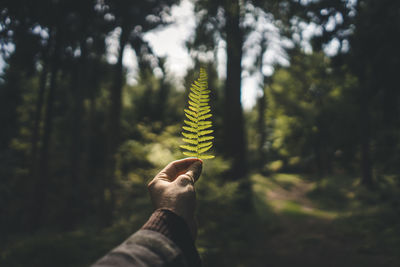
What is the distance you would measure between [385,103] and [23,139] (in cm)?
2046

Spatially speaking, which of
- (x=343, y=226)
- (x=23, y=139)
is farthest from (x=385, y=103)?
(x=23, y=139)

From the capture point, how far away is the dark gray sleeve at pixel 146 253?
A: 995 mm

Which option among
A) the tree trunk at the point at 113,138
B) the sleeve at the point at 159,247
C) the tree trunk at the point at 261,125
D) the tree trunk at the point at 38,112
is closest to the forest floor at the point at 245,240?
the tree trunk at the point at 113,138

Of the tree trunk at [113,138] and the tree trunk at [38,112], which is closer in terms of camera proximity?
the tree trunk at [113,138]

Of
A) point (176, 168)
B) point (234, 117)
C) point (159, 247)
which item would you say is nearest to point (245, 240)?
point (234, 117)

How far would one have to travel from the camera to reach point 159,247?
3.63ft

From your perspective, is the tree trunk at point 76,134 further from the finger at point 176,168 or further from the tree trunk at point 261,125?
the tree trunk at point 261,125

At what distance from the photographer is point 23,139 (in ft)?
57.2

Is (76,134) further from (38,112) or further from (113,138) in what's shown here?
(113,138)

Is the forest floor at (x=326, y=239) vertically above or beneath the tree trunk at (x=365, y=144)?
beneath

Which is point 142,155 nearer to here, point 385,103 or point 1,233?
point 385,103

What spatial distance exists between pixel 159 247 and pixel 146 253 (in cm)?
7

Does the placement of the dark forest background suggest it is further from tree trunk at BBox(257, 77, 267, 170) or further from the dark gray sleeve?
tree trunk at BBox(257, 77, 267, 170)

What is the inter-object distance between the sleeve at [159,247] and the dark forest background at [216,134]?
8.36 feet
